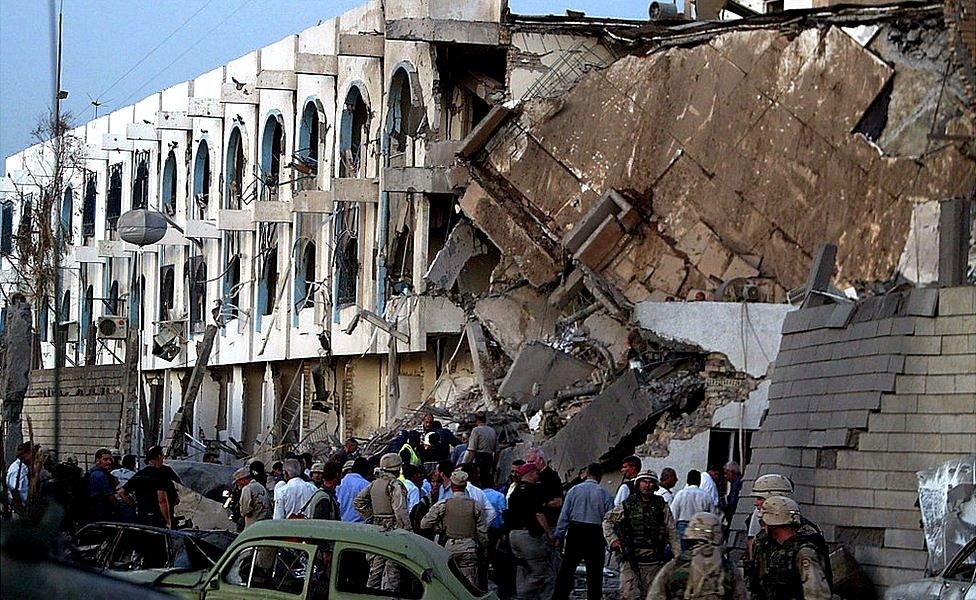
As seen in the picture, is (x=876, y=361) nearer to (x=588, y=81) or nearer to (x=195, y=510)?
(x=195, y=510)

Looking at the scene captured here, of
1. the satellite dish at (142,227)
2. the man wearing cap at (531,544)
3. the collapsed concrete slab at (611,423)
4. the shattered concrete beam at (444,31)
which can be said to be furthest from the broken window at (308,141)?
the man wearing cap at (531,544)

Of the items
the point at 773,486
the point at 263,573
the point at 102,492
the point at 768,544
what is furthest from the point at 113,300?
the point at 768,544

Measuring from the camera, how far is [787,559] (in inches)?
404

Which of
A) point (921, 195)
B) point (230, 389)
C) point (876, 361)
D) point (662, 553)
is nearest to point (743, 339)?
point (921, 195)

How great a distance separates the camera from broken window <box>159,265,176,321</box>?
46.8 m

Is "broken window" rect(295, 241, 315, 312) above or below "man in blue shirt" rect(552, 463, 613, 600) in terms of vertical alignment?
above

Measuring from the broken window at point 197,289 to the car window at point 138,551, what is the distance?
99.2 ft

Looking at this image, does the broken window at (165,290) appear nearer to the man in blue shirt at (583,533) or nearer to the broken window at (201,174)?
Result: the broken window at (201,174)

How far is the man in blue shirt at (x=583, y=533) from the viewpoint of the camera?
599 inches

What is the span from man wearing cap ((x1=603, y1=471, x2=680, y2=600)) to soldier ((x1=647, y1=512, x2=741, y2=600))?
11.3ft

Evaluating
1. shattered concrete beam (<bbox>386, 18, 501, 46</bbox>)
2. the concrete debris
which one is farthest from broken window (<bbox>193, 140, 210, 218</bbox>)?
the concrete debris

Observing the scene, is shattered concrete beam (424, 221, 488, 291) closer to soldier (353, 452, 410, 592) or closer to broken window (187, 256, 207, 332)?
soldier (353, 452, 410, 592)

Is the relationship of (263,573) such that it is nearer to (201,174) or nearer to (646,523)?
(646,523)

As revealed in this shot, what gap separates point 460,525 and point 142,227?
68.4ft
